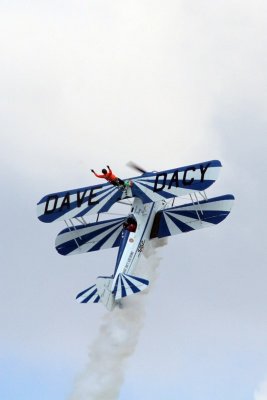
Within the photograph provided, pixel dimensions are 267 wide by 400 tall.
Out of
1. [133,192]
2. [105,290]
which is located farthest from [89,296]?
[133,192]

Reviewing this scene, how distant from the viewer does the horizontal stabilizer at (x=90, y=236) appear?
90750 millimetres

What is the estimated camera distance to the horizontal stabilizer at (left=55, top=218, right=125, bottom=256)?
298 feet

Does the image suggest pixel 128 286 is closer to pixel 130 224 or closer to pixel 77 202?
pixel 130 224

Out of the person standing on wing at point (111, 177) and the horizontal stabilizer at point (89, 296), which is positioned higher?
the person standing on wing at point (111, 177)

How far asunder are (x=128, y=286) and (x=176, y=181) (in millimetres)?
4285

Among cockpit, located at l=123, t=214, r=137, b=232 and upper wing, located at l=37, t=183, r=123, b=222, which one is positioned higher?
upper wing, located at l=37, t=183, r=123, b=222

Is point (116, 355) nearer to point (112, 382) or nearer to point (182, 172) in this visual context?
point (112, 382)

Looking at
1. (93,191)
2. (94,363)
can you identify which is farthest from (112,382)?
(93,191)

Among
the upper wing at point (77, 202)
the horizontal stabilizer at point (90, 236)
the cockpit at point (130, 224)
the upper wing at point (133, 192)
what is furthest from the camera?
the horizontal stabilizer at point (90, 236)

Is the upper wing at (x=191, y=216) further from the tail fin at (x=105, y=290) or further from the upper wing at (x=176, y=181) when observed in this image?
the tail fin at (x=105, y=290)

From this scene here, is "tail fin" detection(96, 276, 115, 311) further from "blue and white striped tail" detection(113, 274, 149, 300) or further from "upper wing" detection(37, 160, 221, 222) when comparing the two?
"upper wing" detection(37, 160, 221, 222)

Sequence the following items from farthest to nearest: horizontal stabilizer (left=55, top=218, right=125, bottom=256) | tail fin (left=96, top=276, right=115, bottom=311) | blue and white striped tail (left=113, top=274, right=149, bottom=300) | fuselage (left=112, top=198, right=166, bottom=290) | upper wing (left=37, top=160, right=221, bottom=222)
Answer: horizontal stabilizer (left=55, top=218, right=125, bottom=256) < upper wing (left=37, top=160, right=221, bottom=222) < fuselage (left=112, top=198, right=166, bottom=290) < tail fin (left=96, top=276, right=115, bottom=311) < blue and white striped tail (left=113, top=274, right=149, bottom=300)

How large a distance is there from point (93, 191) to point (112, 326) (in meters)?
4.54

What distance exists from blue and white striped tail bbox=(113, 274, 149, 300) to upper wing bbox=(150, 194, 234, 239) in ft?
11.2
